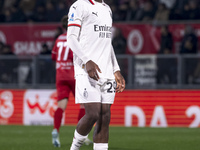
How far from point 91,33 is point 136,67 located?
8.40 m

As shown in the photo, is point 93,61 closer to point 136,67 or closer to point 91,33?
point 91,33

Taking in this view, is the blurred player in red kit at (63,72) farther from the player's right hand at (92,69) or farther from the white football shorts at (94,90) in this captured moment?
the player's right hand at (92,69)

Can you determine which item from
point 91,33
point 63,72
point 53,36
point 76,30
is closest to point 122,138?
point 63,72

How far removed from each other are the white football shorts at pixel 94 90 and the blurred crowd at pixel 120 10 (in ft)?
34.8

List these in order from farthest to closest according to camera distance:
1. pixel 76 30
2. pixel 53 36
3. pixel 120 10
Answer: pixel 120 10 → pixel 53 36 → pixel 76 30

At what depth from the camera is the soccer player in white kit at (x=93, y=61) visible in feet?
21.4

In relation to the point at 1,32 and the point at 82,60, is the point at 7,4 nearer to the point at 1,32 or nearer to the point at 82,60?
the point at 1,32

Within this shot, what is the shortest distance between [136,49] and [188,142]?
617 centimetres

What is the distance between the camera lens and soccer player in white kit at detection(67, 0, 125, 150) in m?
6.52

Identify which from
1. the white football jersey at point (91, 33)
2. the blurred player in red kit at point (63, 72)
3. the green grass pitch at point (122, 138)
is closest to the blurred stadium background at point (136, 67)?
the green grass pitch at point (122, 138)

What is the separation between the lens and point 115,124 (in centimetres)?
1545

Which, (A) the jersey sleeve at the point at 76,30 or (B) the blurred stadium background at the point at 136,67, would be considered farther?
(B) the blurred stadium background at the point at 136,67

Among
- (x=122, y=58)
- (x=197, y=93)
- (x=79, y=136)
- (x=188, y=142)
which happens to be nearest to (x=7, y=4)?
(x=122, y=58)

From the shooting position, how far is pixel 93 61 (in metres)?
6.52
